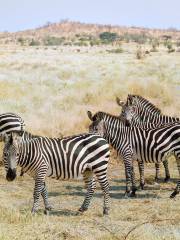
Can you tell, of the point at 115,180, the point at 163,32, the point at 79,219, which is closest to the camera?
the point at 79,219

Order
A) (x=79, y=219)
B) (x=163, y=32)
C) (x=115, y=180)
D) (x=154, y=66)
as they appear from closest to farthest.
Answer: (x=79, y=219) → (x=115, y=180) → (x=154, y=66) → (x=163, y=32)

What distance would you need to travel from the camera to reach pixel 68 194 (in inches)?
507

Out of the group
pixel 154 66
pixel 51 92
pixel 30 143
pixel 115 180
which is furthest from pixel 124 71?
pixel 30 143

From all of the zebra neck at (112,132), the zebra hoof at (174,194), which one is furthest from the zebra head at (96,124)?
the zebra hoof at (174,194)

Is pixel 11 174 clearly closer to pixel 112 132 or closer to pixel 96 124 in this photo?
pixel 96 124

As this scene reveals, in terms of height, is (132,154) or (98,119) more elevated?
(98,119)

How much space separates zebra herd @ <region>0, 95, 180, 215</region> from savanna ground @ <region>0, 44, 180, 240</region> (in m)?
0.63

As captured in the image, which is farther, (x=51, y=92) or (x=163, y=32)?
(x=163, y=32)

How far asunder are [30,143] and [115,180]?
477 centimetres

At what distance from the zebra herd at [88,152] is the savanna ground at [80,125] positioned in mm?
633

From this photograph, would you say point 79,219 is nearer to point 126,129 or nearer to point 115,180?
point 126,129

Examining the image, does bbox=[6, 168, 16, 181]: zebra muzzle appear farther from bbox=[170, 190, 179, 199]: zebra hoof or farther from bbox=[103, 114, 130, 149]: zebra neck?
bbox=[170, 190, 179, 199]: zebra hoof

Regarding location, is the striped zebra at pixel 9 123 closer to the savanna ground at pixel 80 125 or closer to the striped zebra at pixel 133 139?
the savanna ground at pixel 80 125

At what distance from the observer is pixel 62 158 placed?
10664 mm
